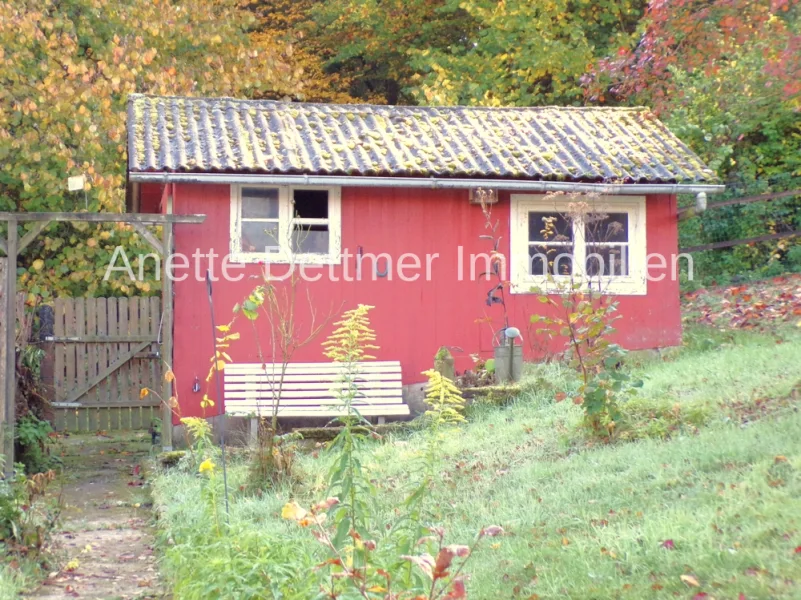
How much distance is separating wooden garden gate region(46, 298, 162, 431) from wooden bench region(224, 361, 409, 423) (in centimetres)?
152

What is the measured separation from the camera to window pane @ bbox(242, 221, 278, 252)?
42.2ft

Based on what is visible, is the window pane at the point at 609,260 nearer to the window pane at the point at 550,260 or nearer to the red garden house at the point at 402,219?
the red garden house at the point at 402,219

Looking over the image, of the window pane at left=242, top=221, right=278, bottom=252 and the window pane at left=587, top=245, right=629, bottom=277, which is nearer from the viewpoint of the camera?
the window pane at left=242, top=221, right=278, bottom=252

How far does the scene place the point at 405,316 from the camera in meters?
13.2

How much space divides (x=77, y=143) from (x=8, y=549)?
12.1 meters

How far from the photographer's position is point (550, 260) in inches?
544

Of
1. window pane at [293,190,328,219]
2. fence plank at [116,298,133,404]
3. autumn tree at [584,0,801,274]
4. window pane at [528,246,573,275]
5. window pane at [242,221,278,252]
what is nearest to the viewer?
window pane at [242,221,278,252]

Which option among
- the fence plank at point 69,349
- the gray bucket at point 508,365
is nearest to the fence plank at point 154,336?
the fence plank at point 69,349

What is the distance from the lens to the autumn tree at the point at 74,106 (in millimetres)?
17016

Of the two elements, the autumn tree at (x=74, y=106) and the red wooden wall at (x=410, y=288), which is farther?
the autumn tree at (x=74, y=106)

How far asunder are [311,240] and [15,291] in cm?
416

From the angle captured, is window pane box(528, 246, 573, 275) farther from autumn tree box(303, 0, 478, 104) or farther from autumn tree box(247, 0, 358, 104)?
autumn tree box(247, 0, 358, 104)

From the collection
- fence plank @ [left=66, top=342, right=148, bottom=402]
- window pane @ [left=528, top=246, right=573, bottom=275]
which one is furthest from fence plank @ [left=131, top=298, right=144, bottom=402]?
window pane @ [left=528, top=246, right=573, bottom=275]

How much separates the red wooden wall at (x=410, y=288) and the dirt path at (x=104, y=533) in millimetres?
2169
